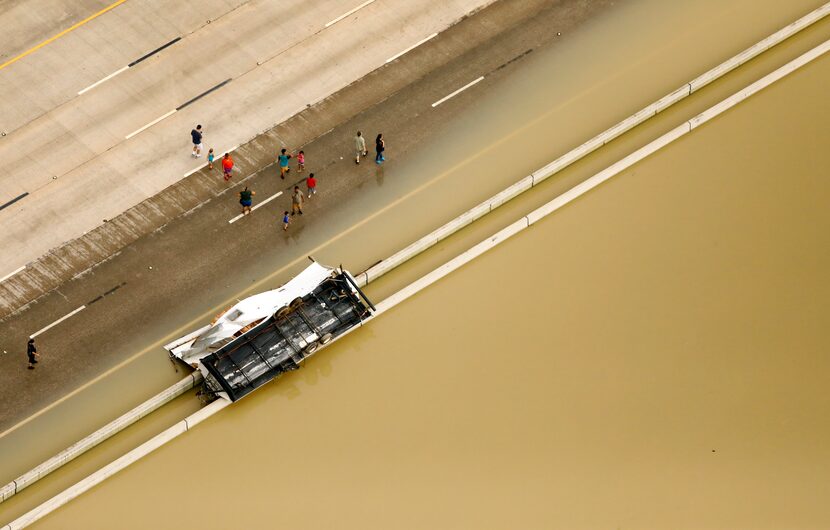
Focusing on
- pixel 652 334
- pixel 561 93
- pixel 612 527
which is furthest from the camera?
pixel 561 93

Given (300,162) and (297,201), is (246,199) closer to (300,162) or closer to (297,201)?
(297,201)

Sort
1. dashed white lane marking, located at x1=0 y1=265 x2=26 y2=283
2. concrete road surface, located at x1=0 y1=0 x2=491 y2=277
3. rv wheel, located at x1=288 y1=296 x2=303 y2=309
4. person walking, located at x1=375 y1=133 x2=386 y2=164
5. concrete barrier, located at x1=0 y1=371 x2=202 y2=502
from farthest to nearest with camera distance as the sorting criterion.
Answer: person walking, located at x1=375 y1=133 x2=386 y2=164
concrete road surface, located at x1=0 y1=0 x2=491 y2=277
dashed white lane marking, located at x1=0 y1=265 x2=26 y2=283
rv wheel, located at x1=288 y1=296 x2=303 y2=309
concrete barrier, located at x1=0 y1=371 x2=202 y2=502

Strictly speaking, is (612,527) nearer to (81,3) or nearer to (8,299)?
(8,299)

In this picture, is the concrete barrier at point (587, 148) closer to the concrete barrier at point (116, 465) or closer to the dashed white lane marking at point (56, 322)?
the concrete barrier at point (116, 465)

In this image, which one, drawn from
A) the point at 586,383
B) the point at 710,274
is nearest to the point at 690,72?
the point at 710,274

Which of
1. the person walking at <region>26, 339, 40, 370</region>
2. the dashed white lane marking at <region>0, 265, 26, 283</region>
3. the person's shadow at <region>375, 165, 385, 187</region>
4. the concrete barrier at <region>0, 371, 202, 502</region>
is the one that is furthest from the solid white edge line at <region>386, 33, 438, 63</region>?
the person walking at <region>26, 339, 40, 370</region>

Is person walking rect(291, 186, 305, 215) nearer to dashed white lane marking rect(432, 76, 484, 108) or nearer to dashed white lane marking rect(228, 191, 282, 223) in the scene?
dashed white lane marking rect(228, 191, 282, 223)

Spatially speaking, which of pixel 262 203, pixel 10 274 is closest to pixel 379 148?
pixel 262 203
